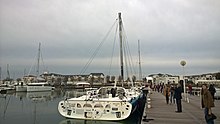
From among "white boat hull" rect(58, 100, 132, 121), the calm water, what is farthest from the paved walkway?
the calm water

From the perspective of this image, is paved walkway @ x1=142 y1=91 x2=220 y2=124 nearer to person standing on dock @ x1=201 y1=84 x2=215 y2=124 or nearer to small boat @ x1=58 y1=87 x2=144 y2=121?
small boat @ x1=58 y1=87 x2=144 y2=121

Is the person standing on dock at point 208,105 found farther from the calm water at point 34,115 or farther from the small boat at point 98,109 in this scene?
the calm water at point 34,115

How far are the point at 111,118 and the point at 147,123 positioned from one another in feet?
14.4

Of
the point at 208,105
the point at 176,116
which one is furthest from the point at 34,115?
the point at 208,105

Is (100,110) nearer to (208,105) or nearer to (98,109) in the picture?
(98,109)

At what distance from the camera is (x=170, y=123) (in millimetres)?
11906

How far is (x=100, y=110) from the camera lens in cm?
1597

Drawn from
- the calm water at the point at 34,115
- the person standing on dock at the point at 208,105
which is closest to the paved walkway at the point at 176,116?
the calm water at the point at 34,115

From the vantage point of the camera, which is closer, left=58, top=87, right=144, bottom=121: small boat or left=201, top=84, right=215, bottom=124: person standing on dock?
left=201, top=84, right=215, bottom=124: person standing on dock

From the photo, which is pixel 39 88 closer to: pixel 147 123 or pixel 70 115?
pixel 70 115

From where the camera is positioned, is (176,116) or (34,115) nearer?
(176,116)

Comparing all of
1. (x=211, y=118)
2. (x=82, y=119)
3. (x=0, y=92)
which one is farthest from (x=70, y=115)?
(x=0, y=92)

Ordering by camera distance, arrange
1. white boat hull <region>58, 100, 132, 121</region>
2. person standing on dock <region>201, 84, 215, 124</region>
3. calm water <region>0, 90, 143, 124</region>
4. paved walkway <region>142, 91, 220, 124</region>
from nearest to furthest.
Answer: person standing on dock <region>201, 84, 215, 124</region> < paved walkway <region>142, 91, 220, 124</region> < white boat hull <region>58, 100, 132, 121</region> < calm water <region>0, 90, 143, 124</region>

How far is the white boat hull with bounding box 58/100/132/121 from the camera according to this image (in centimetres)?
1577
